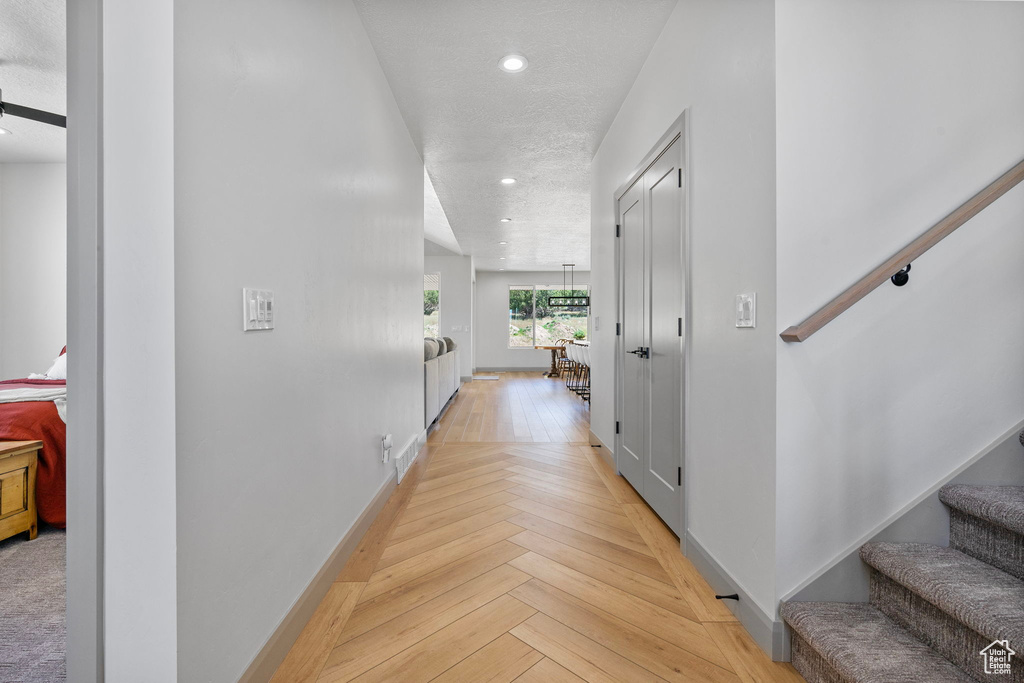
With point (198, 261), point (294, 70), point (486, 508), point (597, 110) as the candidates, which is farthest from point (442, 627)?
point (597, 110)

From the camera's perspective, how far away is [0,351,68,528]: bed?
7.64ft

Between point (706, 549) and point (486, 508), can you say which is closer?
point (706, 549)

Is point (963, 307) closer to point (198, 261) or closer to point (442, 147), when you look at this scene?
point (198, 261)

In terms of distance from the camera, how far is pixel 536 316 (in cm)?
1160

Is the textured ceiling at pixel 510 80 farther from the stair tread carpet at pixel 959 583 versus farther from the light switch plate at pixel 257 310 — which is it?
the stair tread carpet at pixel 959 583

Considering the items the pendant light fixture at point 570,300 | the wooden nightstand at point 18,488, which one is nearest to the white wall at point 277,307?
the wooden nightstand at point 18,488

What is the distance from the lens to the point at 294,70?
152 cm

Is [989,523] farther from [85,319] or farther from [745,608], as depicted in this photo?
[85,319]

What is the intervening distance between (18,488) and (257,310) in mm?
2033

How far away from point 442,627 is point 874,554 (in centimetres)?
136

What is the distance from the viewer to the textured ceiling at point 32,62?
7.02 ft

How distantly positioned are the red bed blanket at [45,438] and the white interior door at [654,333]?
298 centimetres

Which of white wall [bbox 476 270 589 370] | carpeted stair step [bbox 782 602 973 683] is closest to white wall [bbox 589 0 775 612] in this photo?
carpeted stair step [bbox 782 602 973 683]

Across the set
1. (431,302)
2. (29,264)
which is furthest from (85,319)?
(431,302)
